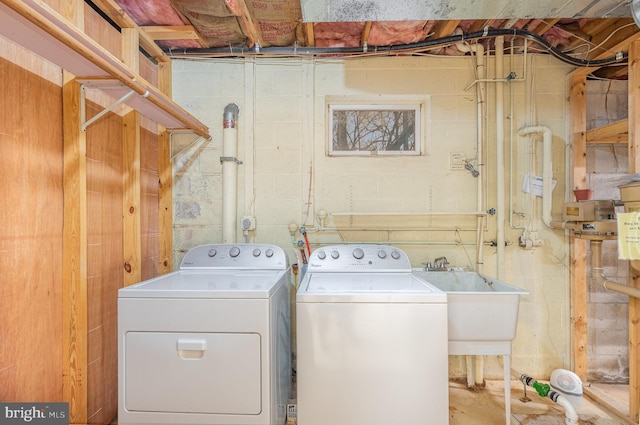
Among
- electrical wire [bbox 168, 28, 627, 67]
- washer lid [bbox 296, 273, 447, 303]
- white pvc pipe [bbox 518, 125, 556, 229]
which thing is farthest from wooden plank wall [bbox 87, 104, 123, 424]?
white pvc pipe [bbox 518, 125, 556, 229]

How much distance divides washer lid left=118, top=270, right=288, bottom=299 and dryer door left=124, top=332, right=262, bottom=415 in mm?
171

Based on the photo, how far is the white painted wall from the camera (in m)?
2.35

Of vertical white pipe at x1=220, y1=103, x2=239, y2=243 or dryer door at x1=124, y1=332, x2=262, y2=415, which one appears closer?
dryer door at x1=124, y1=332, x2=262, y2=415

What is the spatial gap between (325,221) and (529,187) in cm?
153

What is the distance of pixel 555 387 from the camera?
7.00 ft

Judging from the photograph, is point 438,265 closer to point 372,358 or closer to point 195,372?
point 372,358

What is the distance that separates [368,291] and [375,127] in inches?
55.6

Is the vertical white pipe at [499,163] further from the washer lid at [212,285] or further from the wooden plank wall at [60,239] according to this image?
the wooden plank wall at [60,239]

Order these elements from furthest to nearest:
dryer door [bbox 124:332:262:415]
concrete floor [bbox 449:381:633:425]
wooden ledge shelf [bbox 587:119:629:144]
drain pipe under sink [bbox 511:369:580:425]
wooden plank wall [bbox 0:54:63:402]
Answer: wooden ledge shelf [bbox 587:119:629:144]
concrete floor [bbox 449:381:633:425]
drain pipe under sink [bbox 511:369:580:425]
dryer door [bbox 124:332:262:415]
wooden plank wall [bbox 0:54:63:402]

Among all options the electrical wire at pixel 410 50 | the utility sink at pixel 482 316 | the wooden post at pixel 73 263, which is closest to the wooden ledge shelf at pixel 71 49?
the wooden post at pixel 73 263

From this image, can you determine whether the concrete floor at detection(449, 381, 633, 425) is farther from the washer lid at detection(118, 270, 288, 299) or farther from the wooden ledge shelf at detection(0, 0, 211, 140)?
the wooden ledge shelf at detection(0, 0, 211, 140)

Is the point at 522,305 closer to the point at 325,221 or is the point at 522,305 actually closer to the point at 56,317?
the point at 325,221

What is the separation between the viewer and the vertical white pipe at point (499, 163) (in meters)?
2.31

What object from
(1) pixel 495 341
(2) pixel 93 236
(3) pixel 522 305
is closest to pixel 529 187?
(3) pixel 522 305
